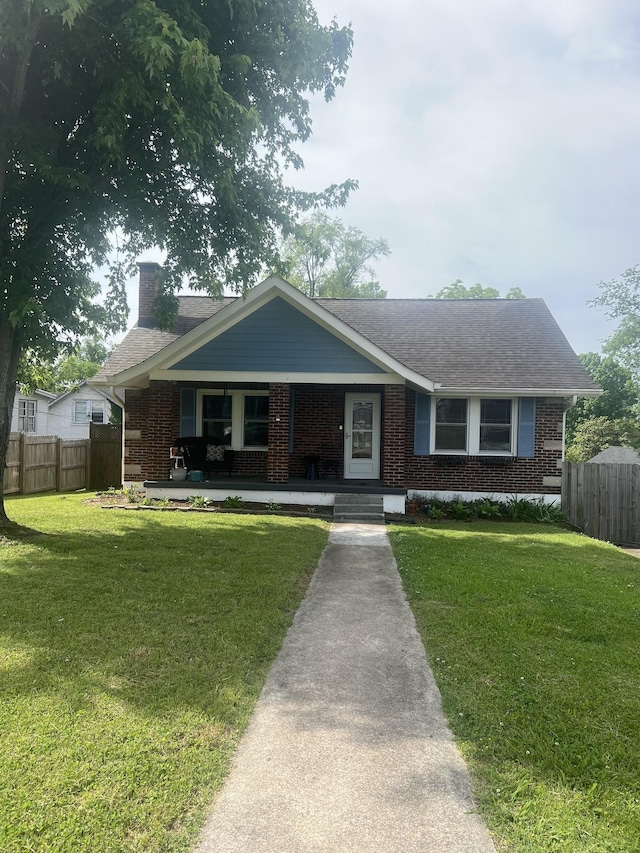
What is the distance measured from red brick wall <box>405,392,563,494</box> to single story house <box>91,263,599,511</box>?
0.09 ft

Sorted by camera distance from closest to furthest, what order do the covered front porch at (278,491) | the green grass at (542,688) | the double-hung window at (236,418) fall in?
1. the green grass at (542,688)
2. the covered front porch at (278,491)
3. the double-hung window at (236,418)

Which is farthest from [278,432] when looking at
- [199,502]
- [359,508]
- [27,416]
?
[27,416]

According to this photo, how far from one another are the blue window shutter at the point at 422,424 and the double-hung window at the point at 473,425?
0.58ft

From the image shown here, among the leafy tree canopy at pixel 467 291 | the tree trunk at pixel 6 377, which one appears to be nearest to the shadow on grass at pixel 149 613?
the tree trunk at pixel 6 377

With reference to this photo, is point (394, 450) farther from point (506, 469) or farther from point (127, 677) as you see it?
point (127, 677)

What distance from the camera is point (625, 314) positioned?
1251 inches

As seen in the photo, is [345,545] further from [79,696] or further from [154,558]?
[79,696]

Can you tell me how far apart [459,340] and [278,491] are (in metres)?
7.07

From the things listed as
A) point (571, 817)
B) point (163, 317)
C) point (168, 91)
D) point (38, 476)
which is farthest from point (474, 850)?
point (38, 476)

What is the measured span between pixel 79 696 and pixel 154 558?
12.9 feet

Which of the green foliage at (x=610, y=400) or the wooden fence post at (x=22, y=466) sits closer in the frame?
the wooden fence post at (x=22, y=466)

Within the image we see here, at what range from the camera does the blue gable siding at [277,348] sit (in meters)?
12.6

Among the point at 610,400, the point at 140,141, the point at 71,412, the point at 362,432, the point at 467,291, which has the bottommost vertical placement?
the point at 362,432

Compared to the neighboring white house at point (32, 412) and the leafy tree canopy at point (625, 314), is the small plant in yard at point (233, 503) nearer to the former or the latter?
the neighboring white house at point (32, 412)
